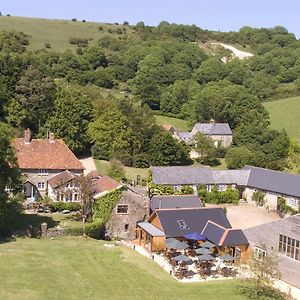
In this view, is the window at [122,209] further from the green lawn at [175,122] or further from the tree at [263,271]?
the green lawn at [175,122]

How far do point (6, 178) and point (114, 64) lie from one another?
98.9 metres

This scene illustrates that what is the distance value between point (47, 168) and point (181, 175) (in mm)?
16531

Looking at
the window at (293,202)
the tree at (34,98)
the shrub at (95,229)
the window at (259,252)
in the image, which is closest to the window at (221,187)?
the window at (293,202)

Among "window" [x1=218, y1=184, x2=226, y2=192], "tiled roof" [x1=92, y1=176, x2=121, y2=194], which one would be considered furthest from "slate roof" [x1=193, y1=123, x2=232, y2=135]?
"tiled roof" [x1=92, y1=176, x2=121, y2=194]

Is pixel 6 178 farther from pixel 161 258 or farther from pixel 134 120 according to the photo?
pixel 134 120

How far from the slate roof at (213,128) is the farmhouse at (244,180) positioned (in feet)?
82.6

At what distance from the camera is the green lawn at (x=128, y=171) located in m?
69.4

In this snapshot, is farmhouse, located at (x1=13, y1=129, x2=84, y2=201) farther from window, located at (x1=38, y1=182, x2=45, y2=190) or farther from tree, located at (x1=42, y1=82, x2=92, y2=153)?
tree, located at (x1=42, y1=82, x2=92, y2=153)

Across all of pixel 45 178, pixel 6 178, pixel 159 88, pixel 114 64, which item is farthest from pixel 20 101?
pixel 114 64

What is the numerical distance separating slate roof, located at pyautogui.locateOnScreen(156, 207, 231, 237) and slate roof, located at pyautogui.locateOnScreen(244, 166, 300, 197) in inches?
665

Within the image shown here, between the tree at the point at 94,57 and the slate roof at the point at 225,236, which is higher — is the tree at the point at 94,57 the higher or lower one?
the higher one

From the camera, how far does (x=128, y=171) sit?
7256cm

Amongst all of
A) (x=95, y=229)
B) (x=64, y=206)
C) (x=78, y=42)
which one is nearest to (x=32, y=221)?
(x=64, y=206)

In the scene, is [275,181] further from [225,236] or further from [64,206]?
[64,206]
